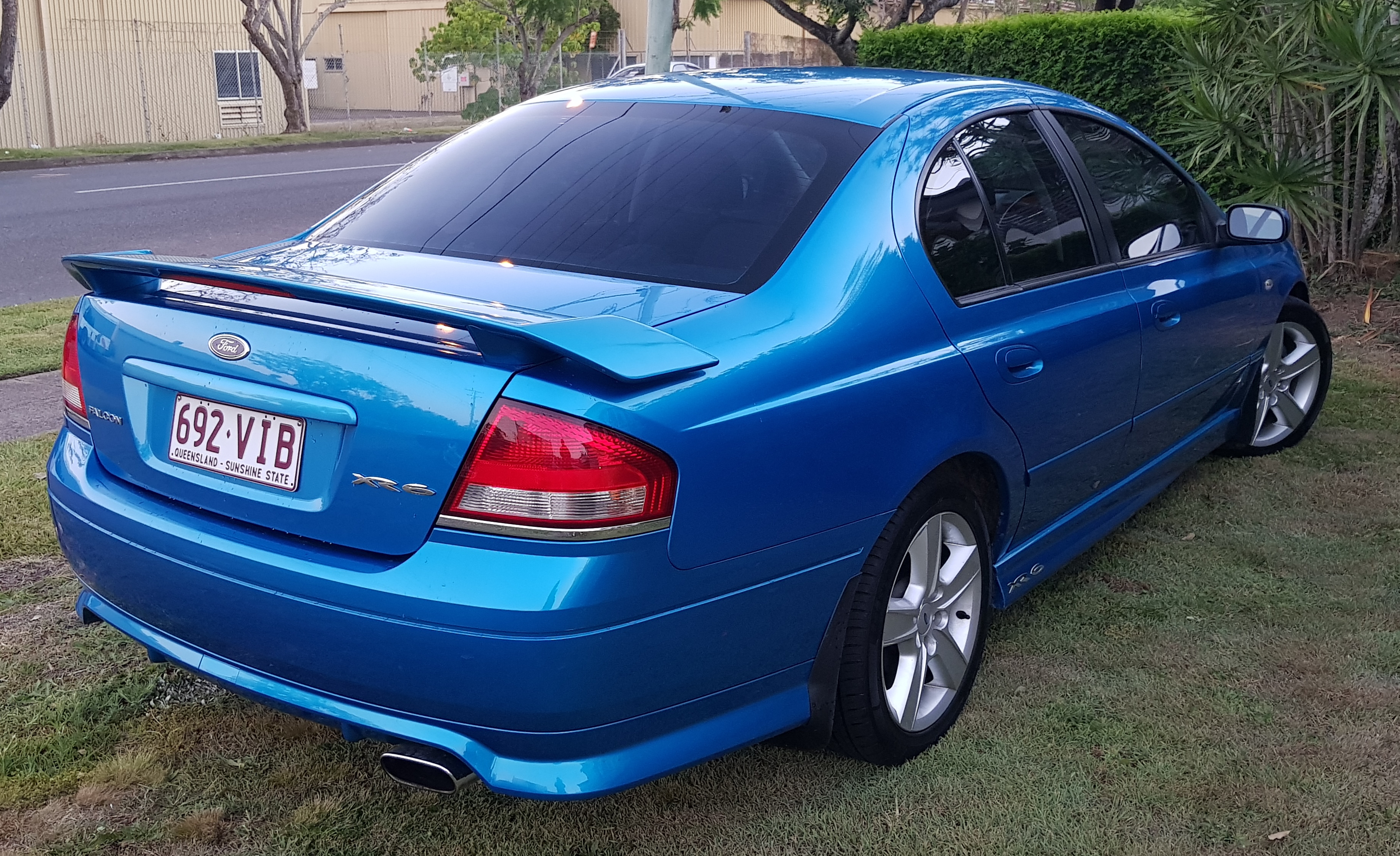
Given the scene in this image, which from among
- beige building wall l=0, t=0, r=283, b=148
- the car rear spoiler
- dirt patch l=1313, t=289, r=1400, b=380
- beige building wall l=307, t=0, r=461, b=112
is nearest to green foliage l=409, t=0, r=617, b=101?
beige building wall l=307, t=0, r=461, b=112

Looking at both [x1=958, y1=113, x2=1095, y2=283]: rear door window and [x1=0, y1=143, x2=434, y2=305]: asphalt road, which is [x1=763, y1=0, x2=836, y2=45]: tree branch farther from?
[x1=958, y1=113, x2=1095, y2=283]: rear door window

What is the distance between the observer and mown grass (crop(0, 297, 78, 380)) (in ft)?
20.2

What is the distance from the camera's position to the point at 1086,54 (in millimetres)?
10297

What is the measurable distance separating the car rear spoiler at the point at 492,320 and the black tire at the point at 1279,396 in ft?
11.5

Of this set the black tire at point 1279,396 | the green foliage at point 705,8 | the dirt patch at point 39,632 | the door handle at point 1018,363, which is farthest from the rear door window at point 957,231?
the green foliage at point 705,8

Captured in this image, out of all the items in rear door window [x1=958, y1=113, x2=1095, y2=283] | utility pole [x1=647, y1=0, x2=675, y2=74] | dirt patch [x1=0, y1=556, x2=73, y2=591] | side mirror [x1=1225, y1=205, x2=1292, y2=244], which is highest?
utility pole [x1=647, y1=0, x2=675, y2=74]

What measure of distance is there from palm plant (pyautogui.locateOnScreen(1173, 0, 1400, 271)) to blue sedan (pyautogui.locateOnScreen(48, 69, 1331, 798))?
5022 mm

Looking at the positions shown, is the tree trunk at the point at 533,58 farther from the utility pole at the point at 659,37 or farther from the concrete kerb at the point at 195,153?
the utility pole at the point at 659,37

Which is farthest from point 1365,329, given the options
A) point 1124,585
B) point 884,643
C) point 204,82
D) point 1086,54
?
point 204,82

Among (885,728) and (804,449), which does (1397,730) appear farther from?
(804,449)

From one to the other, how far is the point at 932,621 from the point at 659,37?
3725 mm

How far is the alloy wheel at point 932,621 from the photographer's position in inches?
113

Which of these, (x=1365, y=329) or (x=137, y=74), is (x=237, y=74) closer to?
(x=137, y=74)

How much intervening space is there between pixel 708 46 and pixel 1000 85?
38.2 meters
